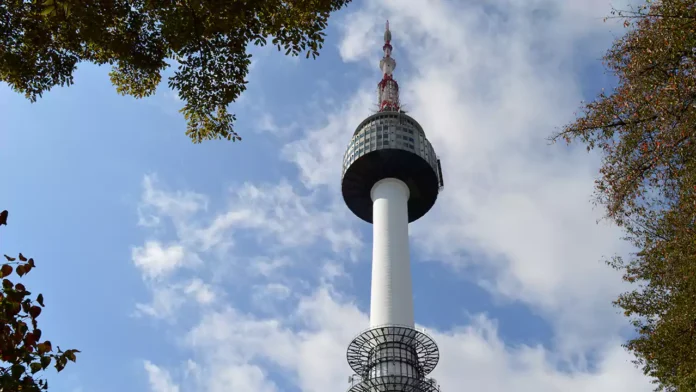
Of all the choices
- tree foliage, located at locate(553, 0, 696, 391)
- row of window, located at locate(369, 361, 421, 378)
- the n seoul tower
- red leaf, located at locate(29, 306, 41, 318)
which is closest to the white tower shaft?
the n seoul tower

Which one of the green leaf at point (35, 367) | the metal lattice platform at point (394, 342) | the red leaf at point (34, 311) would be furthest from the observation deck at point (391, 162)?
the green leaf at point (35, 367)

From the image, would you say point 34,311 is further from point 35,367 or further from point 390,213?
point 390,213

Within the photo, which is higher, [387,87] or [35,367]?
A: [387,87]

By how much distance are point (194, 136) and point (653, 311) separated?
17.7 meters

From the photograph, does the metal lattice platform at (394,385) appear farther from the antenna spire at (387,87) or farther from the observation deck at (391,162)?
the antenna spire at (387,87)

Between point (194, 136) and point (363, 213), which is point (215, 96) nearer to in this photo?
point (194, 136)

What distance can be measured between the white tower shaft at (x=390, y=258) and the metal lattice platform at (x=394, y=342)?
3.70 ft

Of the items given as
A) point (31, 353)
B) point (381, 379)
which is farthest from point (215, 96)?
point (381, 379)

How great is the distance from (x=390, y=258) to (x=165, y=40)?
5708 centimetres

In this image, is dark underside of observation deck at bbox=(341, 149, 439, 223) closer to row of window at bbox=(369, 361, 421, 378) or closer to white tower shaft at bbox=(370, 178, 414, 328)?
white tower shaft at bbox=(370, 178, 414, 328)

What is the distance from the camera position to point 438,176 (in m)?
81.7

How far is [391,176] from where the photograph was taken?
260 feet

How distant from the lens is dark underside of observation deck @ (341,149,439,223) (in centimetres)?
7800

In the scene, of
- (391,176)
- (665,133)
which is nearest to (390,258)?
(391,176)
